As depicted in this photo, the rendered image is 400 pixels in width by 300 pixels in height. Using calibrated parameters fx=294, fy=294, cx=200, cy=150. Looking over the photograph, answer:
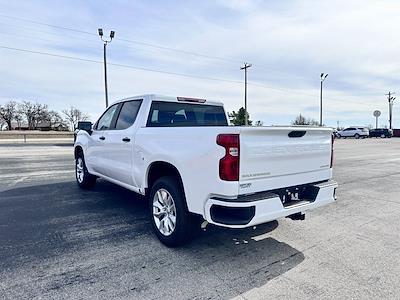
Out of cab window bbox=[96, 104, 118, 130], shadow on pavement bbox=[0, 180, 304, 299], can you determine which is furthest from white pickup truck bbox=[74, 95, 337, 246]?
cab window bbox=[96, 104, 118, 130]

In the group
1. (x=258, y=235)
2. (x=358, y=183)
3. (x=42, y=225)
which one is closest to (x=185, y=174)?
(x=258, y=235)

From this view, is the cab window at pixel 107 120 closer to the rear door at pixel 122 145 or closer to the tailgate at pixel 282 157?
the rear door at pixel 122 145

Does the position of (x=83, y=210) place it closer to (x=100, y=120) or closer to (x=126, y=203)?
(x=126, y=203)

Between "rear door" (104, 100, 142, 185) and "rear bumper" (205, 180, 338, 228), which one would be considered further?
"rear door" (104, 100, 142, 185)

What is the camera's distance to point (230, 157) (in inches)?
115

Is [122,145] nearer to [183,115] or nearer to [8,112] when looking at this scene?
[183,115]

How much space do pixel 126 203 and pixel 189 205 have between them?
2811mm

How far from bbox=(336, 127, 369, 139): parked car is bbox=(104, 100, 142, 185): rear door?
45389mm

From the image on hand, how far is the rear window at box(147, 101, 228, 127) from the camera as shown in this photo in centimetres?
468

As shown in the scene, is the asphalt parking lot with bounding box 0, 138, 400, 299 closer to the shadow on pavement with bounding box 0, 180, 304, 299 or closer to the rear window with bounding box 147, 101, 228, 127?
the shadow on pavement with bounding box 0, 180, 304, 299

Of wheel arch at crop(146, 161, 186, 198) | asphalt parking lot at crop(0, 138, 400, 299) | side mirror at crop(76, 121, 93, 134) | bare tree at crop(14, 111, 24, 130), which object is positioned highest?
bare tree at crop(14, 111, 24, 130)

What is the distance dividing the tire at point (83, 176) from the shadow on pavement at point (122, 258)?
1673mm

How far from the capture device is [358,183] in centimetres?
797

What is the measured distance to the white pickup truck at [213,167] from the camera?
2.97 meters
